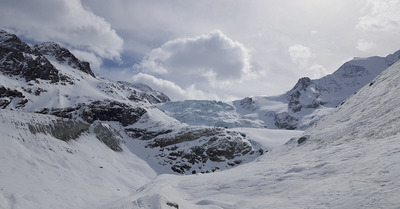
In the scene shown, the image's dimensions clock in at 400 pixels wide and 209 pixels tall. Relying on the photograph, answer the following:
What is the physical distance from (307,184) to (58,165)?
1123 inches

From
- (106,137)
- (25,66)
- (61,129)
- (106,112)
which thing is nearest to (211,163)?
(106,137)

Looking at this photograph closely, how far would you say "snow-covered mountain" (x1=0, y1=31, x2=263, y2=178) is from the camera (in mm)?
77250

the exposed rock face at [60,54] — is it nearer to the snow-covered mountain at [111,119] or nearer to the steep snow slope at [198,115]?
the snow-covered mountain at [111,119]

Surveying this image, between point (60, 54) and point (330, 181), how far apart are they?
160022 millimetres

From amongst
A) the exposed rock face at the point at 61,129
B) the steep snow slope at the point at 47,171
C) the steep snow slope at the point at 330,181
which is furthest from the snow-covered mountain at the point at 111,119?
the steep snow slope at the point at 330,181

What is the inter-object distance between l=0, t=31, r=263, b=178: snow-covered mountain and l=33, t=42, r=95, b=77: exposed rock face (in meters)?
11.2

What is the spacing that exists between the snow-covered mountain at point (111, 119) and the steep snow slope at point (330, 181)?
3544 cm

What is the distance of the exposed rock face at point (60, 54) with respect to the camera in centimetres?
14975

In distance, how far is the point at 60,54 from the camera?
152 metres

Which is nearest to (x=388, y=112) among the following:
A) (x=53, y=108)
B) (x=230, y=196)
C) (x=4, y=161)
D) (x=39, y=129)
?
(x=230, y=196)

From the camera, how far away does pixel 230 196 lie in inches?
634

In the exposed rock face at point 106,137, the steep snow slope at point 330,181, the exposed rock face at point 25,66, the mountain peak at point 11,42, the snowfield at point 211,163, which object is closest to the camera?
the steep snow slope at point 330,181

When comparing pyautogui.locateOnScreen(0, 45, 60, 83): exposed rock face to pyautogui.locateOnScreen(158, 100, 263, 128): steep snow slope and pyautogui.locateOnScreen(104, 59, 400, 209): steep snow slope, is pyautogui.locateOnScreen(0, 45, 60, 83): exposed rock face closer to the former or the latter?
pyautogui.locateOnScreen(158, 100, 263, 128): steep snow slope

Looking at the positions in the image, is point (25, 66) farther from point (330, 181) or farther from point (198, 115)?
point (330, 181)
